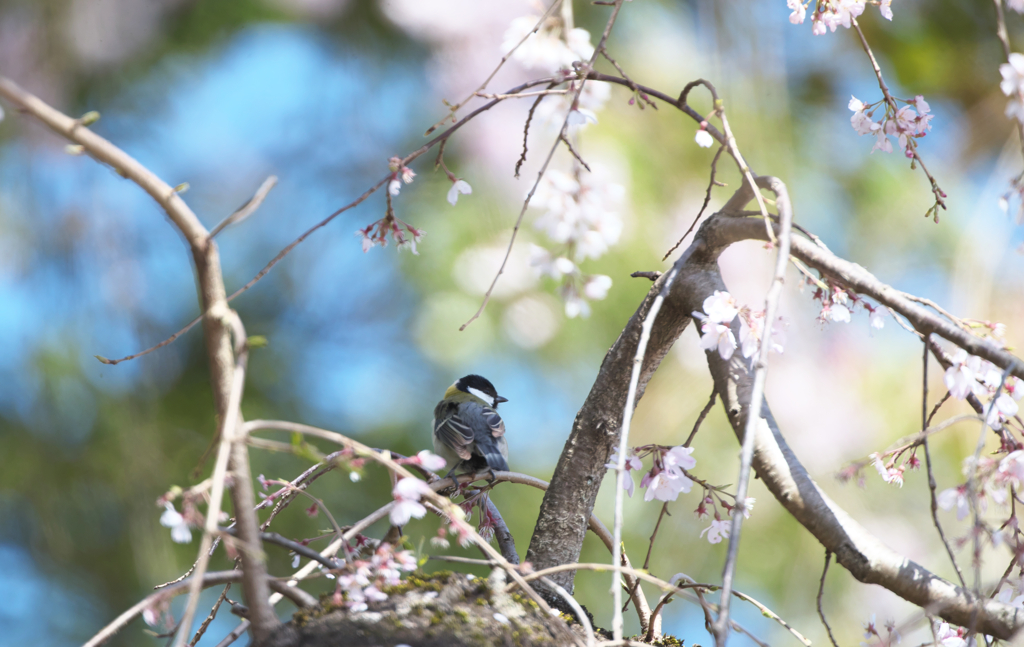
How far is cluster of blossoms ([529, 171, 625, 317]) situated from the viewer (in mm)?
724

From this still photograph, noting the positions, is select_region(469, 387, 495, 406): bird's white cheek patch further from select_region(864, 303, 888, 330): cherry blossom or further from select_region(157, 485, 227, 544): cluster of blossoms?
select_region(157, 485, 227, 544): cluster of blossoms

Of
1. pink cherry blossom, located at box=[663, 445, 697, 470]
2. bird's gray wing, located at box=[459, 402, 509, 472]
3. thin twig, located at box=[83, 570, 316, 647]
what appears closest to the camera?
thin twig, located at box=[83, 570, 316, 647]

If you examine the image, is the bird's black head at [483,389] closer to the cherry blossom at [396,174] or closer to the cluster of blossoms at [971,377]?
the cherry blossom at [396,174]

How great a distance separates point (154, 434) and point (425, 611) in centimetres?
189

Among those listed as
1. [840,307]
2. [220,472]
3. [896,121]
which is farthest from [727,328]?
[220,472]

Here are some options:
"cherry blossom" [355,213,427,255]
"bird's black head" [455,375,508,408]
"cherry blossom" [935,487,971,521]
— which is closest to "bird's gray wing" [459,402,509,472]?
"bird's black head" [455,375,508,408]

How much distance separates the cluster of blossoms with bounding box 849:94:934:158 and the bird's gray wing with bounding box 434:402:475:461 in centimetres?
84

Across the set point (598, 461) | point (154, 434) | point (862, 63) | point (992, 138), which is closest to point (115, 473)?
point (154, 434)

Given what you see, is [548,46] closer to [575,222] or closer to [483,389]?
[575,222]

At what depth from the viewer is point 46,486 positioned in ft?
8.35

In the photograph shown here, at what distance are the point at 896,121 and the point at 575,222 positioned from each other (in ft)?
1.45

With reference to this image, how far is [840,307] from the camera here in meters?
0.78

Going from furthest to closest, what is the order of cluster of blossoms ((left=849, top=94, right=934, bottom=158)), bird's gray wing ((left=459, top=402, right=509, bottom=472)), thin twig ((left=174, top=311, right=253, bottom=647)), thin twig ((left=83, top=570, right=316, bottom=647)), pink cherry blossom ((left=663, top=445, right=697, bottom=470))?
bird's gray wing ((left=459, top=402, right=509, bottom=472)) → cluster of blossoms ((left=849, top=94, right=934, bottom=158)) → pink cherry blossom ((left=663, top=445, right=697, bottom=470)) → thin twig ((left=83, top=570, right=316, bottom=647)) → thin twig ((left=174, top=311, right=253, bottom=647))

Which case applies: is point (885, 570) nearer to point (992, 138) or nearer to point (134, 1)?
point (992, 138)
